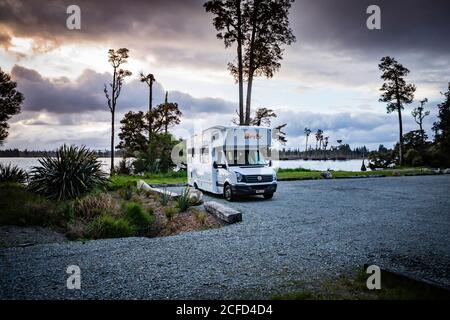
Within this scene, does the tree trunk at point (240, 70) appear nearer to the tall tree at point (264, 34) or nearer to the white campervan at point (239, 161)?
the tall tree at point (264, 34)

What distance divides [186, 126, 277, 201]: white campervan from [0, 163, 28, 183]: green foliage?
29.8ft

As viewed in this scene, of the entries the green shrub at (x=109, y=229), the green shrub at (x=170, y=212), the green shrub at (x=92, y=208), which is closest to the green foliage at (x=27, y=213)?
the green shrub at (x=92, y=208)

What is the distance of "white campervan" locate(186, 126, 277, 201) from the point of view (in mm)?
12156

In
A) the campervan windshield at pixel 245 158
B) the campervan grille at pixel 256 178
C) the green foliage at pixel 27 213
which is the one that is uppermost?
the campervan windshield at pixel 245 158

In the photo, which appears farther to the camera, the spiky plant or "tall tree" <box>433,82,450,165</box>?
"tall tree" <box>433,82,450,165</box>

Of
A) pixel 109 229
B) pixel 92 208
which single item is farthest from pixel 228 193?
pixel 109 229

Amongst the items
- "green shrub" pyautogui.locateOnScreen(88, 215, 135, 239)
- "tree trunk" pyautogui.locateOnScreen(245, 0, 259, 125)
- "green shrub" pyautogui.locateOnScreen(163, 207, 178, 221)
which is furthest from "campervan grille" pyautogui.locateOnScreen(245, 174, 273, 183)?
→ "tree trunk" pyautogui.locateOnScreen(245, 0, 259, 125)

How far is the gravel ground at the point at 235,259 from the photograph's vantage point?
4.05m

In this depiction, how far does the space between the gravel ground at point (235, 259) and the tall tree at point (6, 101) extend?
22.4 metres

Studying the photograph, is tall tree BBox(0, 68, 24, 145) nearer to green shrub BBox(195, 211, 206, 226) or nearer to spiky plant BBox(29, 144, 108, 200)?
spiky plant BBox(29, 144, 108, 200)

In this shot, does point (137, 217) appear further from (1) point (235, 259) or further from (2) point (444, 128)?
(2) point (444, 128)
